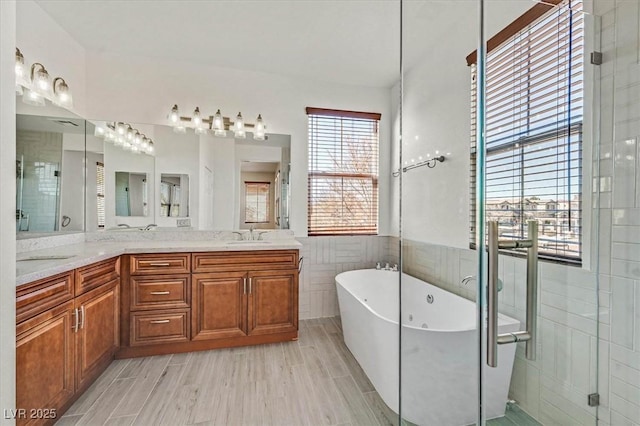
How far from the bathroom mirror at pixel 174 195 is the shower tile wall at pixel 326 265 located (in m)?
1.28

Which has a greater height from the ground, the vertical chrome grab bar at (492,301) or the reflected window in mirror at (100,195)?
the reflected window in mirror at (100,195)

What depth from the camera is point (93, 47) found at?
2648 millimetres

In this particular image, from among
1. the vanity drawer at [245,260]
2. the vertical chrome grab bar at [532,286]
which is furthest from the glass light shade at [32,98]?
the vertical chrome grab bar at [532,286]

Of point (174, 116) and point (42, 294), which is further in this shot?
point (174, 116)

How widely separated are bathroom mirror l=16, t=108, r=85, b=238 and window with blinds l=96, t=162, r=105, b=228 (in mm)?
120

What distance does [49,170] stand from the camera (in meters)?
2.25

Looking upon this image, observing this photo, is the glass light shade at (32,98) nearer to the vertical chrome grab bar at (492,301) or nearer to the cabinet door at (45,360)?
the cabinet door at (45,360)

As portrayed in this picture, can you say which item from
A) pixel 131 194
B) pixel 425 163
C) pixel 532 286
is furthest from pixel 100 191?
pixel 532 286

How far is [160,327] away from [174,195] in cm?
127

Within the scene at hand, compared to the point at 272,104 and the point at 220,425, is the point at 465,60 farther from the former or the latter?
the point at 220,425

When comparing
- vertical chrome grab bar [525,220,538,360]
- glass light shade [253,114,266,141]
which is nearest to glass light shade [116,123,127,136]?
glass light shade [253,114,266,141]

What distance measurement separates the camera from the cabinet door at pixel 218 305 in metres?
2.40

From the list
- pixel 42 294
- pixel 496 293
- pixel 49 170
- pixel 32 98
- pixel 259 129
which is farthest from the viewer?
pixel 259 129

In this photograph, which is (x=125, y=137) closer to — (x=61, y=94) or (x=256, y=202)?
(x=61, y=94)
